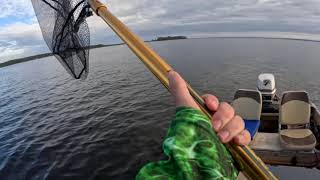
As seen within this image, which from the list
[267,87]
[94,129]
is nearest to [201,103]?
[267,87]

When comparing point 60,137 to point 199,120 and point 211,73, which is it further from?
point 211,73

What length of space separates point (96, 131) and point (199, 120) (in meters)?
23.7

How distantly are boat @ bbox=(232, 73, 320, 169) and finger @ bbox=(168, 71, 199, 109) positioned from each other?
12868mm

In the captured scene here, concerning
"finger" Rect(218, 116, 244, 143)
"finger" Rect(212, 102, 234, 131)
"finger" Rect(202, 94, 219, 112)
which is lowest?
"finger" Rect(218, 116, 244, 143)

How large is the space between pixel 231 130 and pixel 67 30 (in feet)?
15.0

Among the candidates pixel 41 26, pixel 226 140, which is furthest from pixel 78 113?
pixel 226 140

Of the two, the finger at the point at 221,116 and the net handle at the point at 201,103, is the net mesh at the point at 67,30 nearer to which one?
the net handle at the point at 201,103

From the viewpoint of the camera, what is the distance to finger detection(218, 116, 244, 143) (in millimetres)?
1606

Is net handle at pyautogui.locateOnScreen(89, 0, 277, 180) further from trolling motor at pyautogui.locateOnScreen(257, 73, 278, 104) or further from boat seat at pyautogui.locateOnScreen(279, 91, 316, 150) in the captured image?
trolling motor at pyautogui.locateOnScreen(257, 73, 278, 104)

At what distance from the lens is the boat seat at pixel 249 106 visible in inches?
615

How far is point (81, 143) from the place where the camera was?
2180 centimetres

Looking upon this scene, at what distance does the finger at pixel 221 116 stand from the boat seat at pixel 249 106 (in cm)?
1420

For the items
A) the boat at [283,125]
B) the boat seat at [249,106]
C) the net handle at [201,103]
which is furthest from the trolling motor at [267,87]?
the net handle at [201,103]

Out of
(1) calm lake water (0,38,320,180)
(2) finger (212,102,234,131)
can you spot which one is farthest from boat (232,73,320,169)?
(2) finger (212,102,234,131)
